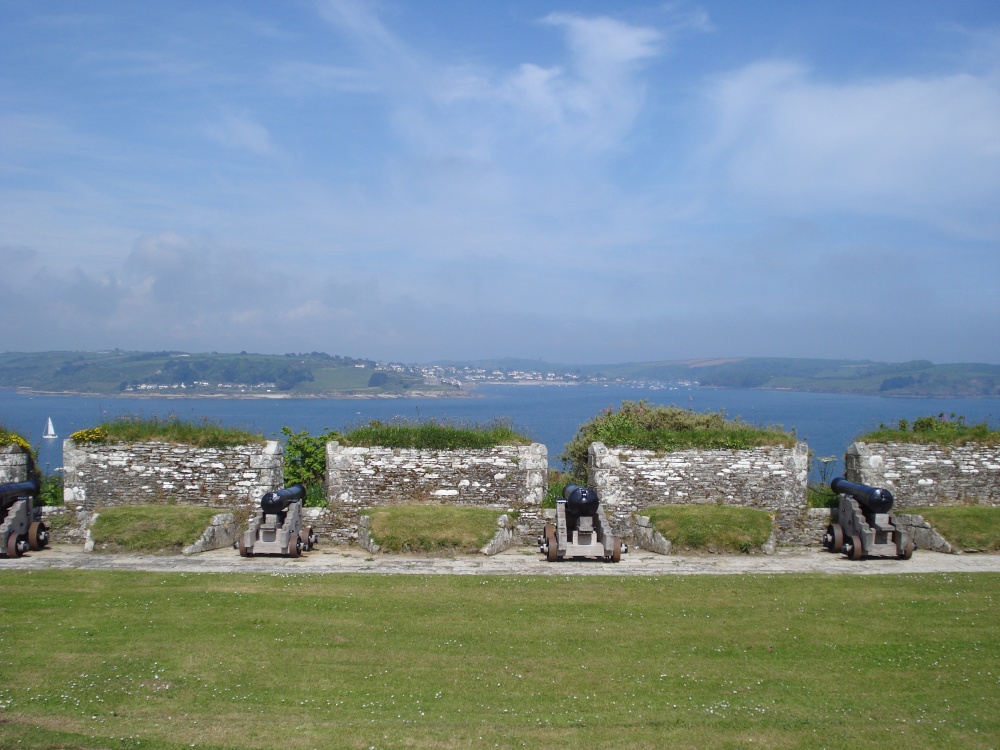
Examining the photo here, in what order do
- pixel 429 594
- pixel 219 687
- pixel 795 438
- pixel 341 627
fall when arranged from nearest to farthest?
pixel 219 687 < pixel 341 627 < pixel 429 594 < pixel 795 438

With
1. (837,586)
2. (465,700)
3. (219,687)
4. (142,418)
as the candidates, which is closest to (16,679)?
(219,687)

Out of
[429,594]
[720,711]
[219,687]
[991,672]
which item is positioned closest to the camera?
[720,711]

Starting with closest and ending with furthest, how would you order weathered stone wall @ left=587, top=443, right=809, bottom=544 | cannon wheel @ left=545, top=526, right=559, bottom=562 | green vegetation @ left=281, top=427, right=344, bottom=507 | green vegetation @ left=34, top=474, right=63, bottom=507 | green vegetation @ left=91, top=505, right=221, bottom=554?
cannon wheel @ left=545, top=526, right=559, bottom=562, green vegetation @ left=91, top=505, right=221, bottom=554, weathered stone wall @ left=587, top=443, right=809, bottom=544, green vegetation @ left=34, top=474, right=63, bottom=507, green vegetation @ left=281, top=427, right=344, bottom=507

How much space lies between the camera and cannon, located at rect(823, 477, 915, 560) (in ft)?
45.1

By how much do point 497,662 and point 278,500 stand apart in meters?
7.09

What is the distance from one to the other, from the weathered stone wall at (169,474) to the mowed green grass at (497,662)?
3562 mm

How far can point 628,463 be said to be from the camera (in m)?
15.5

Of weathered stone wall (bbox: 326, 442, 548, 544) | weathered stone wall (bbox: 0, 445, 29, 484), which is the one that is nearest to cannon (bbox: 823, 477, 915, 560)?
weathered stone wall (bbox: 326, 442, 548, 544)

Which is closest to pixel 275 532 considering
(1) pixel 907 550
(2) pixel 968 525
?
(1) pixel 907 550

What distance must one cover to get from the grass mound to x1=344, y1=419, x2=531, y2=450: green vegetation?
846 cm

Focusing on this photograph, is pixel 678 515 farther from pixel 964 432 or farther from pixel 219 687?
pixel 219 687

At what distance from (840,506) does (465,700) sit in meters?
10.6

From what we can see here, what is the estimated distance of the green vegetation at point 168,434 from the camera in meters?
15.6

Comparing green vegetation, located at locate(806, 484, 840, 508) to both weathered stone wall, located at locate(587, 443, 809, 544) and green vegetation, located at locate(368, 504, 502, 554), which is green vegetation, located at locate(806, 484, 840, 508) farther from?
green vegetation, located at locate(368, 504, 502, 554)
